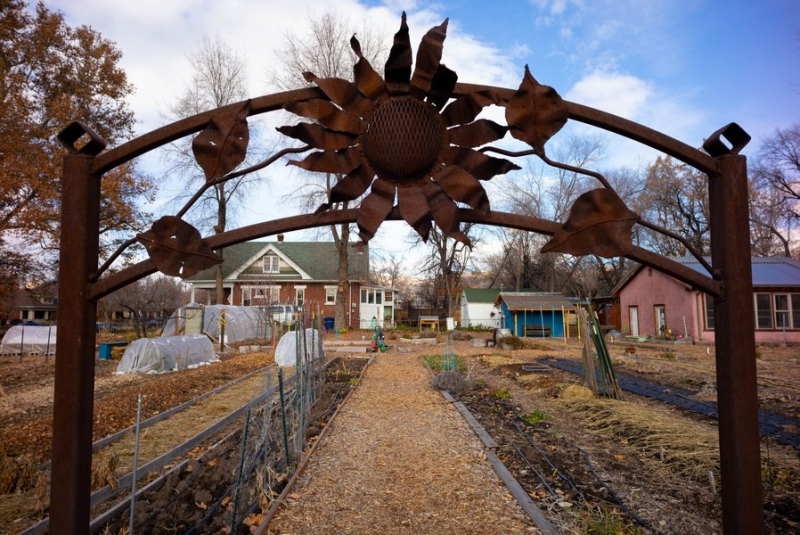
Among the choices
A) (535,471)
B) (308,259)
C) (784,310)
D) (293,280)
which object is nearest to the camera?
(535,471)

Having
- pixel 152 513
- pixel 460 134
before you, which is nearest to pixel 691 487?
pixel 460 134

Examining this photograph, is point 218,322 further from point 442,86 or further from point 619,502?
point 442,86

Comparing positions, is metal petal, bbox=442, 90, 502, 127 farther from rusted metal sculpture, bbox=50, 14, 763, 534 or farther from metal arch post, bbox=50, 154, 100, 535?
metal arch post, bbox=50, 154, 100, 535

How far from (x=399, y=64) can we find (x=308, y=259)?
3663 cm

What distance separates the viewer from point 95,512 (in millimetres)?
4617

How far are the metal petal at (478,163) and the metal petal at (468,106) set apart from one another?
4.3 inches

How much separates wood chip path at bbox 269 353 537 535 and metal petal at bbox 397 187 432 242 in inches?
132

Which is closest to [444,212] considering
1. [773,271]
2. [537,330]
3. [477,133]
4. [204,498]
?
[477,133]

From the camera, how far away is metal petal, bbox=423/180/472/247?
5.65ft

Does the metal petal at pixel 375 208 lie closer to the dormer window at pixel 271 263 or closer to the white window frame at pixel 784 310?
the white window frame at pixel 784 310

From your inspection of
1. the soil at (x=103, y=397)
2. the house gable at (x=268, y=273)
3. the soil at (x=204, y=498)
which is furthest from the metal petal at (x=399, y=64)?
the house gable at (x=268, y=273)

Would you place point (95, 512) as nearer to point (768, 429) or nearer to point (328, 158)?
point (328, 158)

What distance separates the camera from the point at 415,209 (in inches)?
69.5

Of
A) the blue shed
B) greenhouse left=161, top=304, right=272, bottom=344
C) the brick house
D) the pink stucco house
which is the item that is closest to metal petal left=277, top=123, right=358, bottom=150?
greenhouse left=161, top=304, right=272, bottom=344
